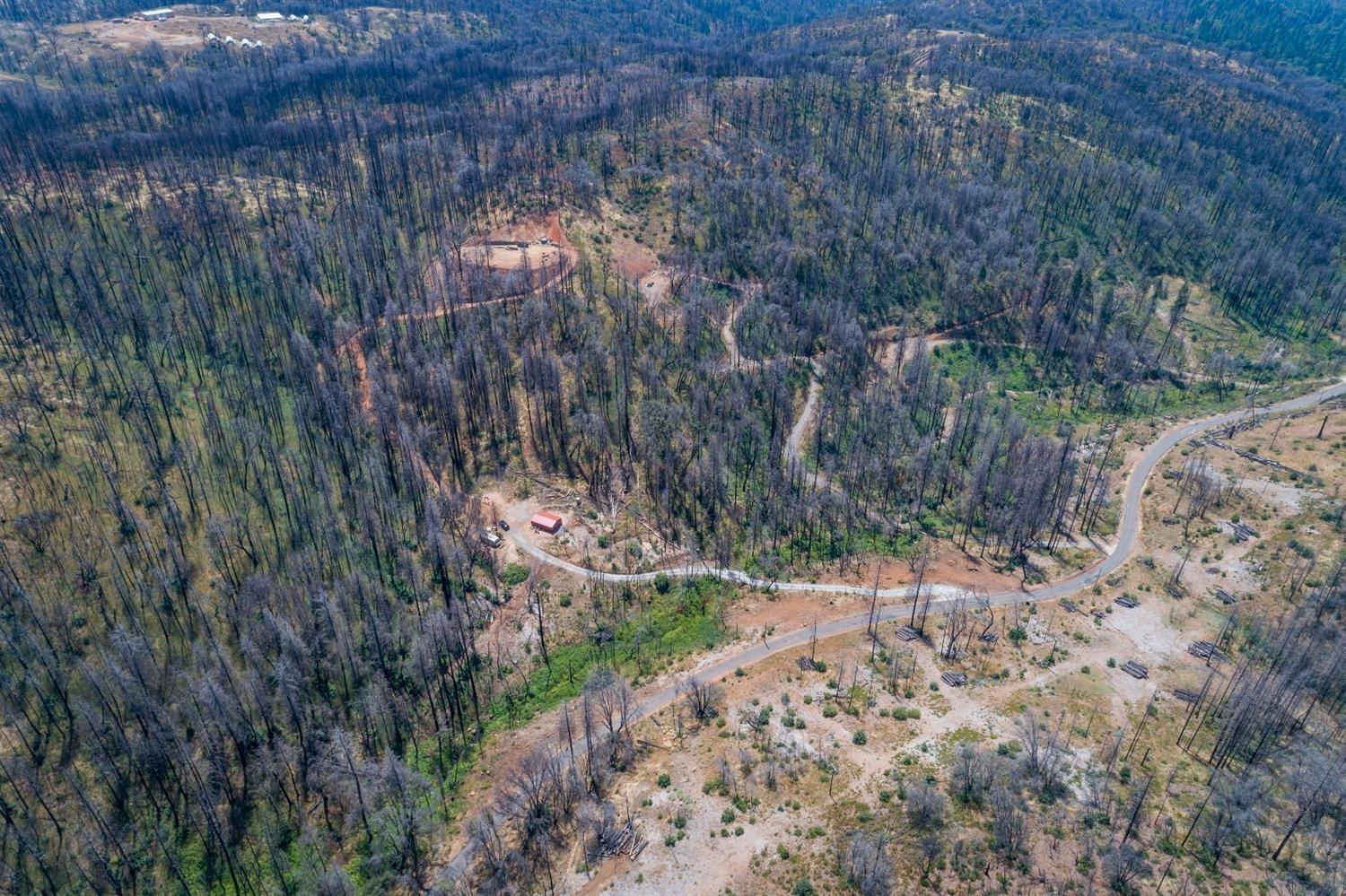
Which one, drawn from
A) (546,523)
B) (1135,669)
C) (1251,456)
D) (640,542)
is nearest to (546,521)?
(546,523)

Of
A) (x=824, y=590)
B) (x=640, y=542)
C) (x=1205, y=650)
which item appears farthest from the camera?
(x=640, y=542)

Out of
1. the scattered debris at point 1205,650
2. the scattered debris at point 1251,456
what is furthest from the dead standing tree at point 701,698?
the scattered debris at point 1251,456

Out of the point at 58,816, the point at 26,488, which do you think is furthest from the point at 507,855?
the point at 26,488

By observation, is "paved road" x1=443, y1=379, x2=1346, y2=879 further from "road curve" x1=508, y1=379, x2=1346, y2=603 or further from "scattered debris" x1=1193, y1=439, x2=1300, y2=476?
"scattered debris" x1=1193, y1=439, x2=1300, y2=476

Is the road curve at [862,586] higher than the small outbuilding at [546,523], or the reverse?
the small outbuilding at [546,523]

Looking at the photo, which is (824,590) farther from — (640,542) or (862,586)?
(640,542)

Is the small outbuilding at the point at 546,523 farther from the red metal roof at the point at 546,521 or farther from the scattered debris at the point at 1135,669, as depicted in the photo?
the scattered debris at the point at 1135,669
